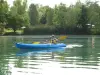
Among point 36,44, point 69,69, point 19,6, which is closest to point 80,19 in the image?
point 19,6

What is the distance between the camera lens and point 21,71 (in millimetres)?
16688

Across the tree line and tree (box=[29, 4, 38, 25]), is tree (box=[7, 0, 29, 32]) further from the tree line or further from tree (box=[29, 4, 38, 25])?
tree (box=[29, 4, 38, 25])

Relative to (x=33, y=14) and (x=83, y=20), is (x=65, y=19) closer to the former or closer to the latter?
(x=83, y=20)

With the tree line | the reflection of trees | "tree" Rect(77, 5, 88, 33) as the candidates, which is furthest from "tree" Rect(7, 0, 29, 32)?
the reflection of trees

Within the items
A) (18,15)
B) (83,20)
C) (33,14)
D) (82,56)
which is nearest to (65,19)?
(83,20)

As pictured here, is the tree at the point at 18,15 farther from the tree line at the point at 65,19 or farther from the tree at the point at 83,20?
the tree at the point at 83,20

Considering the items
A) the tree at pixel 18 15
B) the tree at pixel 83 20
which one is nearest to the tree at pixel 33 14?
the tree at pixel 18 15

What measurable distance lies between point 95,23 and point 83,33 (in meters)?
3.83

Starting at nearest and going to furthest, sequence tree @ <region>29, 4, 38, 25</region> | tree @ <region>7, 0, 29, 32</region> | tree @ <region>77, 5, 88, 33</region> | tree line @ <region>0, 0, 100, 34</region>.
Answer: tree @ <region>77, 5, 88, 33</region> < tree line @ <region>0, 0, 100, 34</region> < tree @ <region>7, 0, 29, 32</region> < tree @ <region>29, 4, 38, 25</region>

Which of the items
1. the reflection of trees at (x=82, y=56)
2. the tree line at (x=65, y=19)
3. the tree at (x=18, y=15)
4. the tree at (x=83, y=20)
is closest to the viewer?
the reflection of trees at (x=82, y=56)

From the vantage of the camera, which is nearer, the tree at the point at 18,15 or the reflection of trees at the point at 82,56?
the reflection of trees at the point at 82,56

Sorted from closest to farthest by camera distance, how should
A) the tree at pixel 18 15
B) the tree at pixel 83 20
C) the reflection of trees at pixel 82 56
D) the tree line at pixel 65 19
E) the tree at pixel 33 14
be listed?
1. the reflection of trees at pixel 82 56
2. the tree at pixel 83 20
3. the tree line at pixel 65 19
4. the tree at pixel 18 15
5. the tree at pixel 33 14

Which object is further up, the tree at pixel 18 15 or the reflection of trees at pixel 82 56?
the tree at pixel 18 15

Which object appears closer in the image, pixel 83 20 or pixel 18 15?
pixel 83 20
